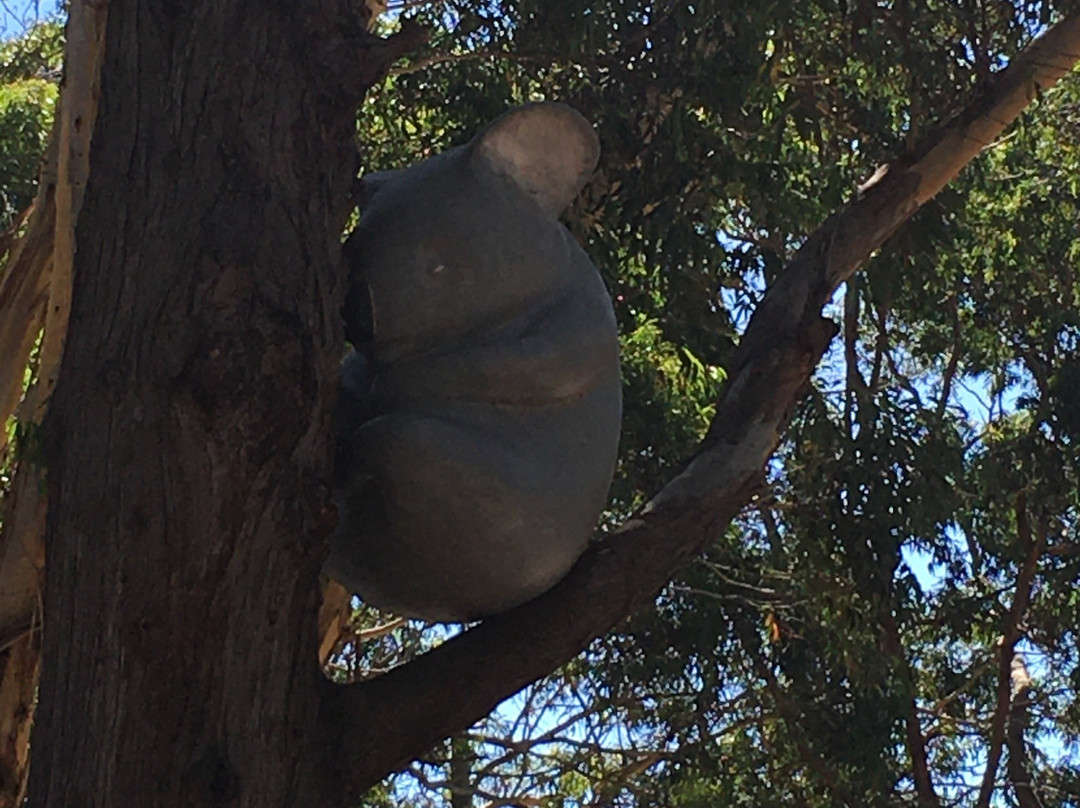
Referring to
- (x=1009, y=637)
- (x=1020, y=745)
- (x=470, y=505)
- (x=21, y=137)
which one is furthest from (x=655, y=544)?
(x=1020, y=745)

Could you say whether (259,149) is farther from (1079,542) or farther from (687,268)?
(1079,542)

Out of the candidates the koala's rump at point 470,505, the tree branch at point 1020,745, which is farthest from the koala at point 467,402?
Answer: the tree branch at point 1020,745

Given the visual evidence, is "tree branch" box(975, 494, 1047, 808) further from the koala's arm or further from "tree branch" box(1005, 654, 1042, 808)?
the koala's arm

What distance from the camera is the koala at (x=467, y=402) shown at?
2.39 meters

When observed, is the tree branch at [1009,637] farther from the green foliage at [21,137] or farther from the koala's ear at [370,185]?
the koala's ear at [370,185]

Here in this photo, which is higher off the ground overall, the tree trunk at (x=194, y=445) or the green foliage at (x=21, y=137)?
the green foliage at (x=21, y=137)

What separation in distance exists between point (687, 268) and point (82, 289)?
11.0 ft

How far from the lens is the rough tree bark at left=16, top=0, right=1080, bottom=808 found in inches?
79.4

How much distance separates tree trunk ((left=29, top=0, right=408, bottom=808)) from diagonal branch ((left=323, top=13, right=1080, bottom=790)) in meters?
0.13

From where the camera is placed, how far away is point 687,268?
17.8ft

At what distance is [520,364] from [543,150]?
417 mm

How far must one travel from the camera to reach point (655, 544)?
8.63 ft

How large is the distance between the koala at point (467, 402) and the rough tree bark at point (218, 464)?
0.38 ft

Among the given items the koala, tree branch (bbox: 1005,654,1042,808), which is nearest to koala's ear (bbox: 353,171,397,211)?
the koala
